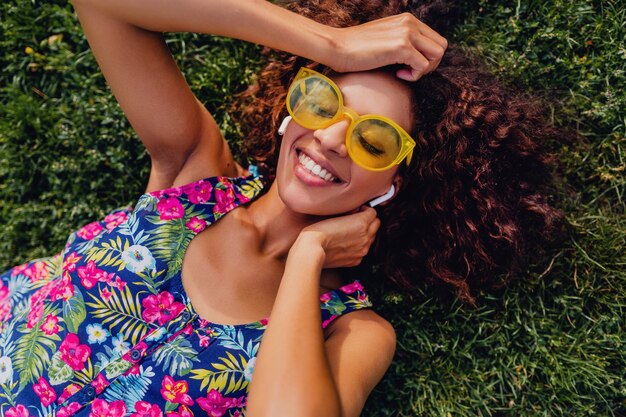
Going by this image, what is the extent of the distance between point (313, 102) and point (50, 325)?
1.79 metres

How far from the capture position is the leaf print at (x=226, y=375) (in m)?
2.80

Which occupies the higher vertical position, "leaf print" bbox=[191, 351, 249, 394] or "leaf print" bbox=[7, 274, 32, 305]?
"leaf print" bbox=[191, 351, 249, 394]

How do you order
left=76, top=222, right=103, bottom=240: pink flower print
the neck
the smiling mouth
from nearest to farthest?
the smiling mouth → the neck → left=76, top=222, right=103, bottom=240: pink flower print

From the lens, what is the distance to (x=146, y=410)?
9.32ft

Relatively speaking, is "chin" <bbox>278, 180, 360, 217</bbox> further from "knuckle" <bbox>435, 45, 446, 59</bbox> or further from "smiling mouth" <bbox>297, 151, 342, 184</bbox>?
"knuckle" <bbox>435, 45, 446, 59</bbox>

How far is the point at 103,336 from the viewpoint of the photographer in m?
2.85

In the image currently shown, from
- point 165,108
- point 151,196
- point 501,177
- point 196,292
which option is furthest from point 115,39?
point 501,177

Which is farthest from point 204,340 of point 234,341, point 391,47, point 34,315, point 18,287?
point 391,47

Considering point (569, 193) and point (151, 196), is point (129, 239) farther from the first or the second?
point (569, 193)

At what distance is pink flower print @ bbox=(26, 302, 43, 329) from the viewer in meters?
3.03

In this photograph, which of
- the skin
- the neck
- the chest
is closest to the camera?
the skin

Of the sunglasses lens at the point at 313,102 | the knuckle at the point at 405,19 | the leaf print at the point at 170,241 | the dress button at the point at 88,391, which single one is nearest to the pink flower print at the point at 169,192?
the leaf print at the point at 170,241

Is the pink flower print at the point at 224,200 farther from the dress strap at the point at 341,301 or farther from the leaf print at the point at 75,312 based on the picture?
the leaf print at the point at 75,312

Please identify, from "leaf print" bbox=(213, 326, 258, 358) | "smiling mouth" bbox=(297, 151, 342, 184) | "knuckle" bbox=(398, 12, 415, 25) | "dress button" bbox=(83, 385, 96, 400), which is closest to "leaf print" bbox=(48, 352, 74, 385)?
"dress button" bbox=(83, 385, 96, 400)
